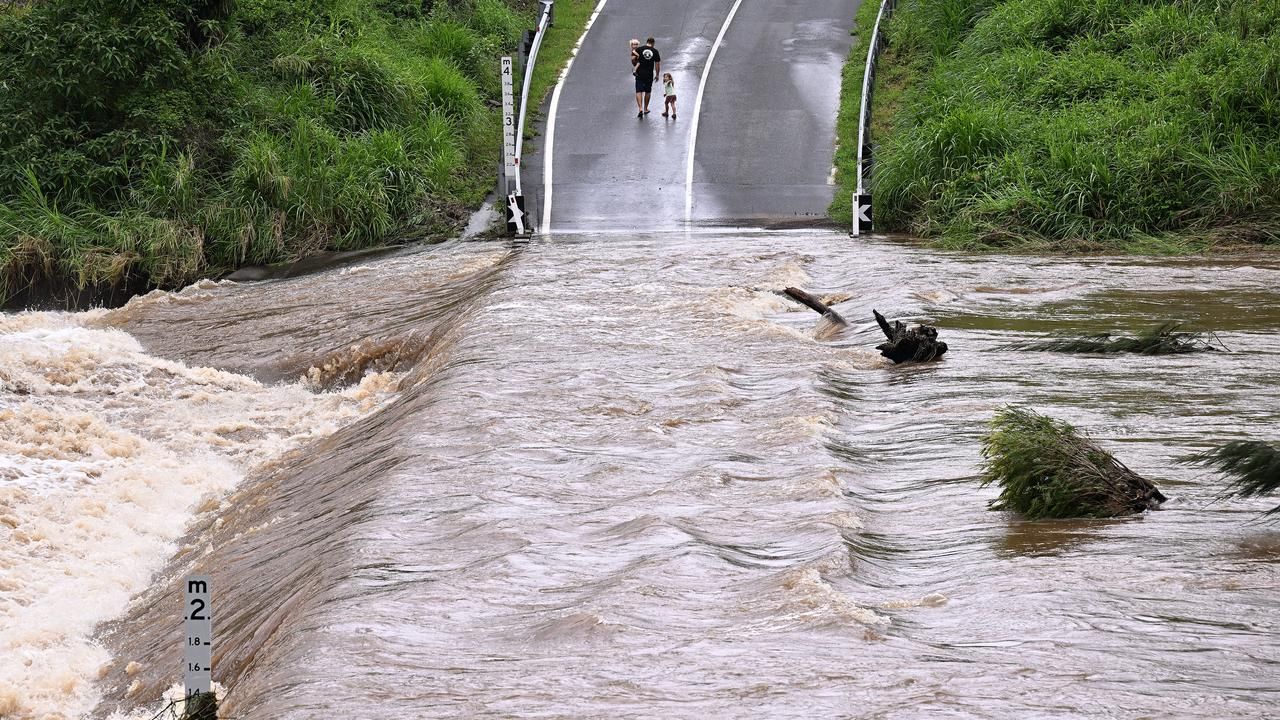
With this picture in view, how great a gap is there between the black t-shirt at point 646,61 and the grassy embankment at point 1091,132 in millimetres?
3627

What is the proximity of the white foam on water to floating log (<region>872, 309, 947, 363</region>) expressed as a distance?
4.91 m

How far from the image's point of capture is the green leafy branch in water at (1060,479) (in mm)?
7523

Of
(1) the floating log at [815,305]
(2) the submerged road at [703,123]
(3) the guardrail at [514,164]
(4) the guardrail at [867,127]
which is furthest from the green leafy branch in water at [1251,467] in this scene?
(3) the guardrail at [514,164]

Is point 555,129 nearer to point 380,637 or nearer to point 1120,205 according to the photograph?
point 1120,205

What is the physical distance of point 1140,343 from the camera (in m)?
11.5

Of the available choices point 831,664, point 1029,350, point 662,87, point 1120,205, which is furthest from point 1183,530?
point 662,87

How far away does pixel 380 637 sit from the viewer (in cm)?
650

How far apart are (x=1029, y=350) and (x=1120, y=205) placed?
8323 millimetres

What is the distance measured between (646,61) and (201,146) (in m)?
8.00

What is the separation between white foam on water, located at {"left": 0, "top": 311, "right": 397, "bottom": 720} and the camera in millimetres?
8641

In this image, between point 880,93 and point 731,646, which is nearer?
point 731,646

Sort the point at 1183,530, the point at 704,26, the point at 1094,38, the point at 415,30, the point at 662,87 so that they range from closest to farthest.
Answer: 1. the point at 1183,530
2. the point at 1094,38
3. the point at 662,87
4. the point at 415,30
5. the point at 704,26

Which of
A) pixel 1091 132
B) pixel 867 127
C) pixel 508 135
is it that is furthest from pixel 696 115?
pixel 1091 132

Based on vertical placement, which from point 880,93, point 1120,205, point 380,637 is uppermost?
point 880,93
